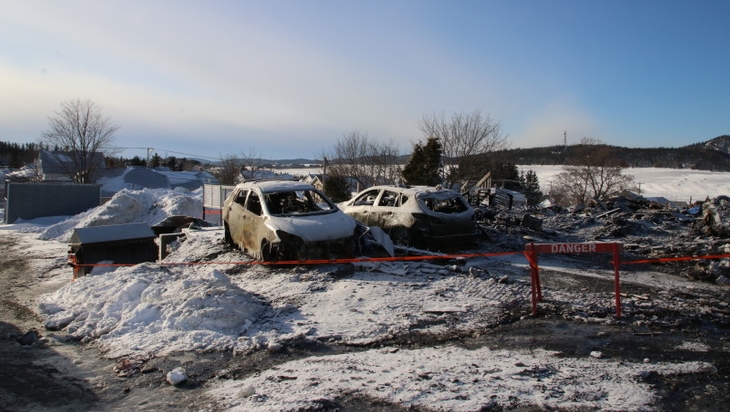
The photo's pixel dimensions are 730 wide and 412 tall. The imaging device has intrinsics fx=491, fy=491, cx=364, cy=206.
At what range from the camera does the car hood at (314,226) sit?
873 cm

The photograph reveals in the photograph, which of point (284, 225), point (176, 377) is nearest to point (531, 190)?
point (284, 225)

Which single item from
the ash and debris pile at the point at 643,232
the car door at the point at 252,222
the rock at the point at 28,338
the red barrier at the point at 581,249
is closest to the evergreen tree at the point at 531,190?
the ash and debris pile at the point at 643,232

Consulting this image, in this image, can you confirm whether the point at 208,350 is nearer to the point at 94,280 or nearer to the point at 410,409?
the point at 410,409

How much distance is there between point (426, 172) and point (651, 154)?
155637mm

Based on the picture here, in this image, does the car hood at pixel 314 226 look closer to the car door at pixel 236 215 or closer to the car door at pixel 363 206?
the car door at pixel 236 215

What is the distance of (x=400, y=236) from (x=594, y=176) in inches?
2187

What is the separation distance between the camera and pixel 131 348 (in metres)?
5.54

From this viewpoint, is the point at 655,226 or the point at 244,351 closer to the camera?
the point at 244,351

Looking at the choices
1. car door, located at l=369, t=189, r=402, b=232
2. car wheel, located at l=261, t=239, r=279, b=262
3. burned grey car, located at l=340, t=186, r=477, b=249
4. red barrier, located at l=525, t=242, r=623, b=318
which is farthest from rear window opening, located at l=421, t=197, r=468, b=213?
red barrier, located at l=525, t=242, r=623, b=318

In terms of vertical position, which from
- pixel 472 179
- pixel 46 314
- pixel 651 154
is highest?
pixel 651 154

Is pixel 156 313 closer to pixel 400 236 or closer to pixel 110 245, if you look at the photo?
pixel 110 245

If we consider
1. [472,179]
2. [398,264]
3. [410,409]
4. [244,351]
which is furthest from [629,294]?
[472,179]

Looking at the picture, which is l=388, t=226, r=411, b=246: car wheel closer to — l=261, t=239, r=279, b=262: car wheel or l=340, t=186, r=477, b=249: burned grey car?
l=340, t=186, r=477, b=249: burned grey car

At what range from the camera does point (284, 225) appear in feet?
29.0
